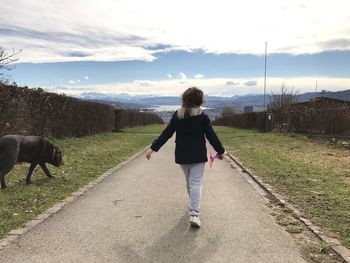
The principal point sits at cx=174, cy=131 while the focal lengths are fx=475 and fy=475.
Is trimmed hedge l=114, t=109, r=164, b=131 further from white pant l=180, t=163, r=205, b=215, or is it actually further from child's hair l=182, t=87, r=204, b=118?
child's hair l=182, t=87, r=204, b=118

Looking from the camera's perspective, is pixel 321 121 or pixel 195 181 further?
pixel 321 121

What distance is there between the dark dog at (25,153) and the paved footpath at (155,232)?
149cm

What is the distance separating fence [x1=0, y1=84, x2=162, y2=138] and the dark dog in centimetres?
327

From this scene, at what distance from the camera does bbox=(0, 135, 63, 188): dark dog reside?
8852 millimetres

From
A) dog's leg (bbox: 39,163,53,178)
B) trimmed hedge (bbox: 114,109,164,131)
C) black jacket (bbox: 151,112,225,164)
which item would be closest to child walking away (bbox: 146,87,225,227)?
black jacket (bbox: 151,112,225,164)

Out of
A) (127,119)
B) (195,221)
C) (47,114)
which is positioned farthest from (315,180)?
(127,119)

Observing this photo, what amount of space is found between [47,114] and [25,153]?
10.3 metres

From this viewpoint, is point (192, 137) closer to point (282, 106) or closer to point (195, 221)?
point (195, 221)

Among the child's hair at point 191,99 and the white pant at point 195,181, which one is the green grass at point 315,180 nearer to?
the white pant at point 195,181

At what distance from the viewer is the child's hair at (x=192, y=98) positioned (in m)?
6.62

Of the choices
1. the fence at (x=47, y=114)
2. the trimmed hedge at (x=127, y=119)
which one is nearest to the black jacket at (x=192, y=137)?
the fence at (x=47, y=114)

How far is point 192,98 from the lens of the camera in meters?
6.63

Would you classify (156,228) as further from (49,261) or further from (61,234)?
(49,261)

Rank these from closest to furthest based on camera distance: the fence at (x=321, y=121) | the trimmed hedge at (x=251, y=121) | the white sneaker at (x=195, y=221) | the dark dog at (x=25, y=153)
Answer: the white sneaker at (x=195, y=221), the dark dog at (x=25, y=153), the fence at (x=321, y=121), the trimmed hedge at (x=251, y=121)
